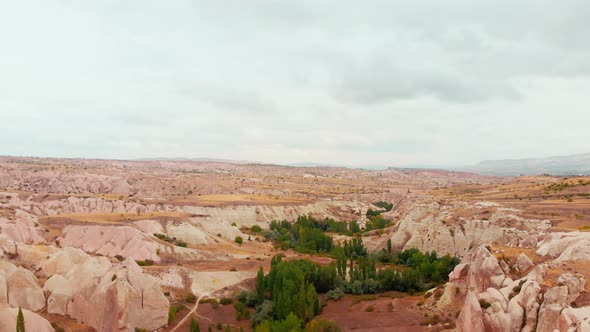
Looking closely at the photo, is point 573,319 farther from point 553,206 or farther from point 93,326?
point 553,206

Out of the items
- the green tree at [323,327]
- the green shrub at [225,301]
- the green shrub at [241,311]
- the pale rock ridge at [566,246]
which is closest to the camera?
the pale rock ridge at [566,246]

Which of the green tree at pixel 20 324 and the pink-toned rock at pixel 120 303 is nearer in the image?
the green tree at pixel 20 324

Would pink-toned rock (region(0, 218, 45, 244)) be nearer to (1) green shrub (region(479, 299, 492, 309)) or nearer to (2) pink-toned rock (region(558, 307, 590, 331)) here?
(1) green shrub (region(479, 299, 492, 309))

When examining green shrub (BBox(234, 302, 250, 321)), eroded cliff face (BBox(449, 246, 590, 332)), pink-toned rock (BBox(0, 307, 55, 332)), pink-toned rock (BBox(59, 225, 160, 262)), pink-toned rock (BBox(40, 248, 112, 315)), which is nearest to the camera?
eroded cliff face (BBox(449, 246, 590, 332))

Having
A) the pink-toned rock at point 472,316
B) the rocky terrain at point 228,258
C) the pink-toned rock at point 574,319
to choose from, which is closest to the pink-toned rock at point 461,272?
the rocky terrain at point 228,258

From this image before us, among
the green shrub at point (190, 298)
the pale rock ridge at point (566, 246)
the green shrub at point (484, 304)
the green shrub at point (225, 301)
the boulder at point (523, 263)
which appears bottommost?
the green shrub at point (225, 301)

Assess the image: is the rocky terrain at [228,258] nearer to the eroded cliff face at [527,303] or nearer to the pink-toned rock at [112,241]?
the eroded cliff face at [527,303]

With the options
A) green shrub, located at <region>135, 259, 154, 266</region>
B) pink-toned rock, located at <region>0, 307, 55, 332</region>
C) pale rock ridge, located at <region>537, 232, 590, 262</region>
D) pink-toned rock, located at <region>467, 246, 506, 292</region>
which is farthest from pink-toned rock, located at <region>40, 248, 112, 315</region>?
pale rock ridge, located at <region>537, 232, 590, 262</region>

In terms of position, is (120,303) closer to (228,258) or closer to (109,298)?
(109,298)

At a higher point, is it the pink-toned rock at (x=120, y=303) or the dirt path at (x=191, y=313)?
the pink-toned rock at (x=120, y=303)
